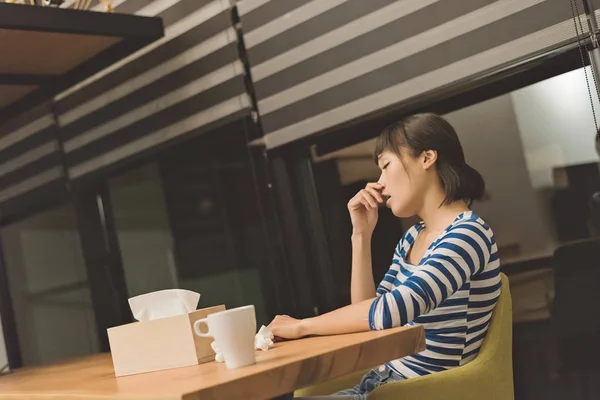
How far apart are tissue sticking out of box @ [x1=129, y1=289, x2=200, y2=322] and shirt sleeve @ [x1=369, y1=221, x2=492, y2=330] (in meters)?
0.38

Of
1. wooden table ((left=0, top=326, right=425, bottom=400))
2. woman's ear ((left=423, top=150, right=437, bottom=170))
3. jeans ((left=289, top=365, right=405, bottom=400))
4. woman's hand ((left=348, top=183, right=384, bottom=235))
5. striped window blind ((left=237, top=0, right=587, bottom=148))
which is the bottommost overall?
jeans ((left=289, top=365, right=405, bottom=400))

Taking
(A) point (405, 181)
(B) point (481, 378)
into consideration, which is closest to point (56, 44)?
(A) point (405, 181)

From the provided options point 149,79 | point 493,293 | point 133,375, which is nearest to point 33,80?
point 149,79

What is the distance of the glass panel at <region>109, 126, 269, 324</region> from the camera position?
3029 millimetres

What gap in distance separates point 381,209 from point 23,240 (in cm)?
203

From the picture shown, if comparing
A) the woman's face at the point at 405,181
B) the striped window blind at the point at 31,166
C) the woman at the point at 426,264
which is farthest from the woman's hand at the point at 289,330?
the striped window blind at the point at 31,166

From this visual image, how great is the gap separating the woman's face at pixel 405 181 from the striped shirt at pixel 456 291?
0.58 feet

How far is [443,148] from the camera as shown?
200cm

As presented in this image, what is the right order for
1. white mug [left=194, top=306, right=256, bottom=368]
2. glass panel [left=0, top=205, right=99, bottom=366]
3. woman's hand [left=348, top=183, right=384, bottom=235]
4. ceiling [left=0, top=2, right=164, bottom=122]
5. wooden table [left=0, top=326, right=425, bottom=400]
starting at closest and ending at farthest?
1. wooden table [left=0, top=326, right=425, bottom=400]
2. white mug [left=194, top=306, right=256, bottom=368]
3. woman's hand [left=348, top=183, right=384, bottom=235]
4. ceiling [left=0, top=2, right=164, bottom=122]
5. glass panel [left=0, top=205, right=99, bottom=366]

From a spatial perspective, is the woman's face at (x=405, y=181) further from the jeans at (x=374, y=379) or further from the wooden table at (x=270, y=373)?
the wooden table at (x=270, y=373)

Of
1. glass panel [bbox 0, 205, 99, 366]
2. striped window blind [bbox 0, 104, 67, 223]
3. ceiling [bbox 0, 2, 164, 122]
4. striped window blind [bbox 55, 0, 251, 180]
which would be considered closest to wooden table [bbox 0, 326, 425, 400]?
ceiling [bbox 0, 2, 164, 122]

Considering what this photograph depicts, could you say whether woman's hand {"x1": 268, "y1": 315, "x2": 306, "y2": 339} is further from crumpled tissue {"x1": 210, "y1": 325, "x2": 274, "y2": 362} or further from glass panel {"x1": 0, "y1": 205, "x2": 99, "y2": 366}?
glass panel {"x1": 0, "y1": 205, "x2": 99, "y2": 366}

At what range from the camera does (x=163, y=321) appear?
5.05 feet

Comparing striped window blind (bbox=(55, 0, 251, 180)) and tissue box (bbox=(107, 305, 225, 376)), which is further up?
striped window blind (bbox=(55, 0, 251, 180))
